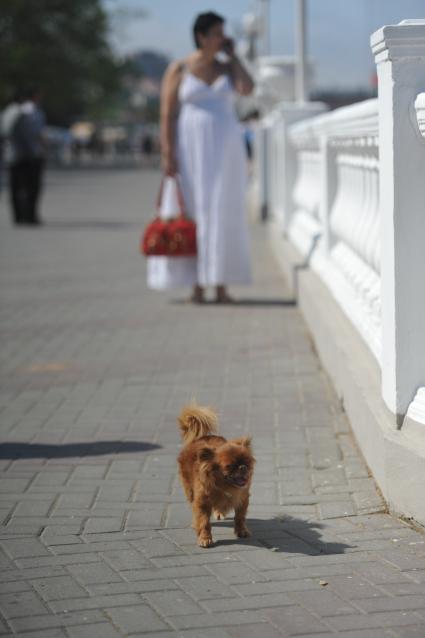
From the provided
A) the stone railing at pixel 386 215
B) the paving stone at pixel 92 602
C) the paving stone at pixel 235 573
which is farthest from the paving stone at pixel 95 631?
the stone railing at pixel 386 215

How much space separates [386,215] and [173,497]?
1449 mm

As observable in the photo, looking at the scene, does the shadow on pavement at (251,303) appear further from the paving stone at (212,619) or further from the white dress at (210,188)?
the paving stone at (212,619)

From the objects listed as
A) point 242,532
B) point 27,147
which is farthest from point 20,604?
point 27,147

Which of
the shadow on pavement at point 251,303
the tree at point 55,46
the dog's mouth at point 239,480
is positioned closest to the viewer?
the dog's mouth at point 239,480

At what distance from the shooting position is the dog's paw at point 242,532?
4.70 metres

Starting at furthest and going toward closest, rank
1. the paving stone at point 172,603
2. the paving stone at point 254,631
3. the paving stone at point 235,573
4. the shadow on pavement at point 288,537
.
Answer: the shadow on pavement at point 288,537 → the paving stone at point 235,573 → the paving stone at point 172,603 → the paving stone at point 254,631

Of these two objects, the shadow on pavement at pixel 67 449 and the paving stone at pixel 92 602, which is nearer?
the paving stone at pixel 92 602

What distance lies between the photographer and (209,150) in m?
10.9

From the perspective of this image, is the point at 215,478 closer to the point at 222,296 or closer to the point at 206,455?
the point at 206,455

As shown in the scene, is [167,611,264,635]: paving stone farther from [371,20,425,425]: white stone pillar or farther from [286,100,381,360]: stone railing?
[286,100,381,360]: stone railing

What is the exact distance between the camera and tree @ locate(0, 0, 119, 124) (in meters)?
74.8

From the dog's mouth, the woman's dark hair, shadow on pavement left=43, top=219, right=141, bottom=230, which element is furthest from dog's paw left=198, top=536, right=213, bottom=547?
shadow on pavement left=43, top=219, right=141, bottom=230

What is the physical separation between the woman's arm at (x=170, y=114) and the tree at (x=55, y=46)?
63.8m

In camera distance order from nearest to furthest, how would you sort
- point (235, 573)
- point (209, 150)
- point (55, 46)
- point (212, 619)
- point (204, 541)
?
point (212, 619) < point (235, 573) < point (204, 541) < point (209, 150) < point (55, 46)
